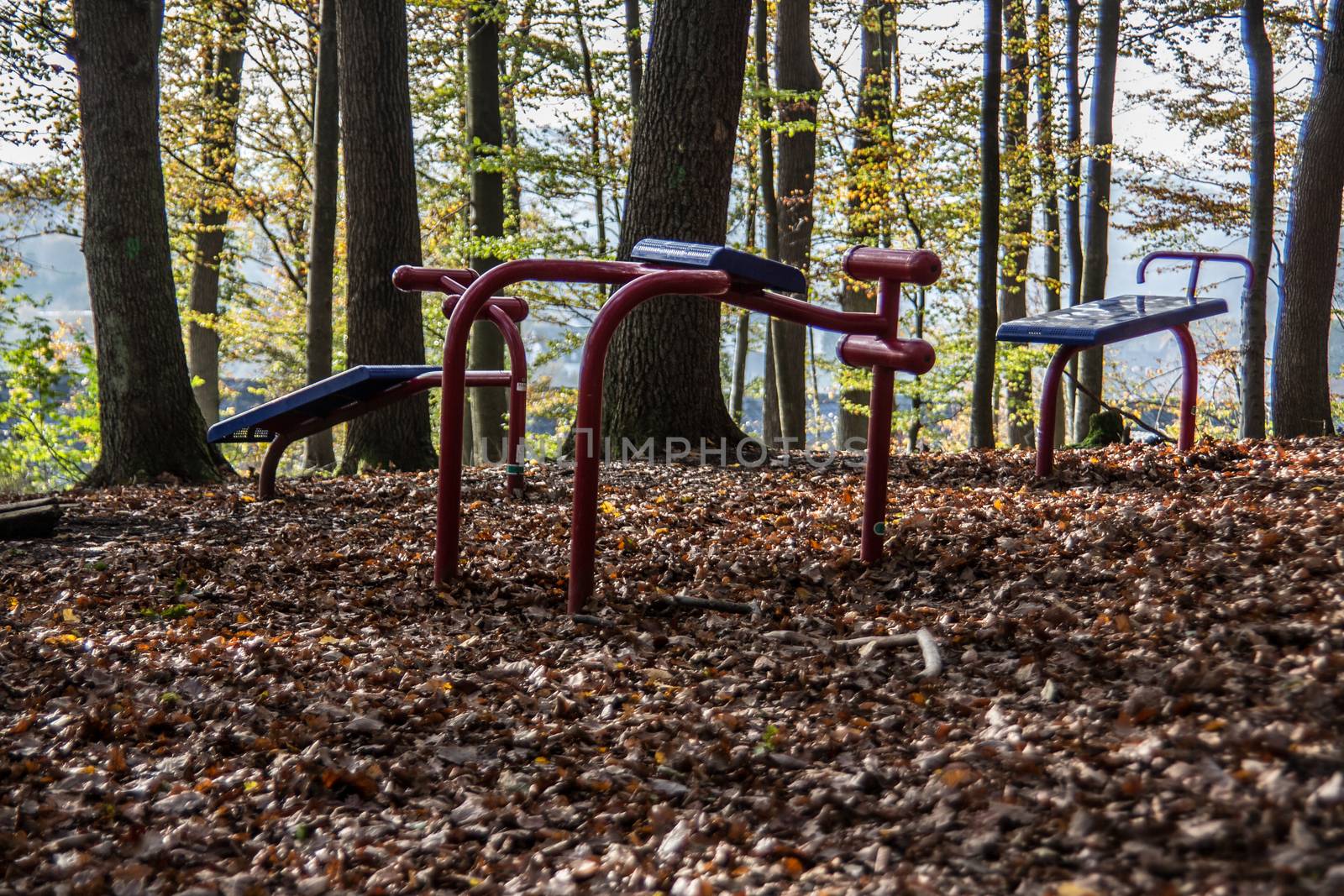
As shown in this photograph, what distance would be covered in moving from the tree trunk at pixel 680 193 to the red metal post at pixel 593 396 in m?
2.75

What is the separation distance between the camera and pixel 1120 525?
12.8ft

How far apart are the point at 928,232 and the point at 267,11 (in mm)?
9131

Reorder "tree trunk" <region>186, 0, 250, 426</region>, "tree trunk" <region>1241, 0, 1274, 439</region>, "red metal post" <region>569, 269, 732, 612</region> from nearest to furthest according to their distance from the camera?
"red metal post" <region>569, 269, 732, 612</region>
"tree trunk" <region>1241, 0, 1274, 439</region>
"tree trunk" <region>186, 0, 250, 426</region>

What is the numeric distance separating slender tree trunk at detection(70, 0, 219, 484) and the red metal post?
432 centimetres

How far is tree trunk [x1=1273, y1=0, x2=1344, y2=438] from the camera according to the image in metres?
7.43

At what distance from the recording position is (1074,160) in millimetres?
12312

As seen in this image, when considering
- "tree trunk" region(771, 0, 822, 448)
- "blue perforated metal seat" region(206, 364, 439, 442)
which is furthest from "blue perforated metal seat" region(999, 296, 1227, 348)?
"tree trunk" region(771, 0, 822, 448)

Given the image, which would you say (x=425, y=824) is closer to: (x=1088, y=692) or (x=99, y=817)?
(x=99, y=817)

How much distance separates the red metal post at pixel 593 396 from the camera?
3.53 meters

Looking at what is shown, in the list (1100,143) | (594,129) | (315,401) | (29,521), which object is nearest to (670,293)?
(315,401)

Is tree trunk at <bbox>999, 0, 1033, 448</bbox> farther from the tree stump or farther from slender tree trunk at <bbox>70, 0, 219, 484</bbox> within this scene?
the tree stump

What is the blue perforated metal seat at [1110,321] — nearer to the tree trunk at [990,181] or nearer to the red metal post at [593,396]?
the tree trunk at [990,181]

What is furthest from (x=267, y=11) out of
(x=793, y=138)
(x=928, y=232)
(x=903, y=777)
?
(x=903, y=777)

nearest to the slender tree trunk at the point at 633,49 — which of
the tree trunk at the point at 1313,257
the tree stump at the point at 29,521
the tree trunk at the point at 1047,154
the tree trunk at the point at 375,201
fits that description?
the tree trunk at the point at 1047,154
